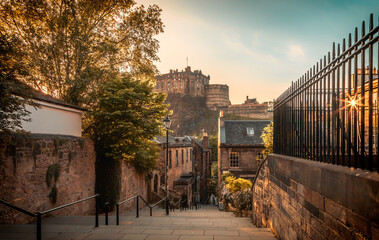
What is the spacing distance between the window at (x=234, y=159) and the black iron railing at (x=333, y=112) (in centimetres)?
1903

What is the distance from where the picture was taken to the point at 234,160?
2569 cm

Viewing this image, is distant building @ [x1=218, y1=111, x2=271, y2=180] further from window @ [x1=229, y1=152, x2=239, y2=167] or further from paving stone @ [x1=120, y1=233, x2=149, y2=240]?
paving stone @ [x1=120, y1=233, x2=149, y2=240]

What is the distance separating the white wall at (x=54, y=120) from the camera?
32.4ft

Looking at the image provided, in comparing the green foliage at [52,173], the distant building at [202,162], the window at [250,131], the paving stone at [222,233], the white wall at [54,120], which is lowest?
the distant building at [202,162]

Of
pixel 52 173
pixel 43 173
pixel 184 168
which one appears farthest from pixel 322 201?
pixel 184 168

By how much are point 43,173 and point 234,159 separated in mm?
19306

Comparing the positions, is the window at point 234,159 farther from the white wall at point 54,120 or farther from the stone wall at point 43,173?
the white wall at point 54,120

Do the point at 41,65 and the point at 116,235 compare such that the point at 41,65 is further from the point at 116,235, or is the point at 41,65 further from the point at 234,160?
the point at 234,160

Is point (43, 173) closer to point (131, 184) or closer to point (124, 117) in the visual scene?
point (124, 117)

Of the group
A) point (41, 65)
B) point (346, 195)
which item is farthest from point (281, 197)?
point (41, 65)

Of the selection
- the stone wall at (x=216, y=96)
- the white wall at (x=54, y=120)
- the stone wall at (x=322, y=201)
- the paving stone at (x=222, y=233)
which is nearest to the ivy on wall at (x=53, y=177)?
the white wall at (x=54, y=120)

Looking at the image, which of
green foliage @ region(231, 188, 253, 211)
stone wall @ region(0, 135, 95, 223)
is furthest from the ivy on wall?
green foliage @ region(231, 188, 253, 211)

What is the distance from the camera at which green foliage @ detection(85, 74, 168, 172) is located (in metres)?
13.4

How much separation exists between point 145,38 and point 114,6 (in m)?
2.70
